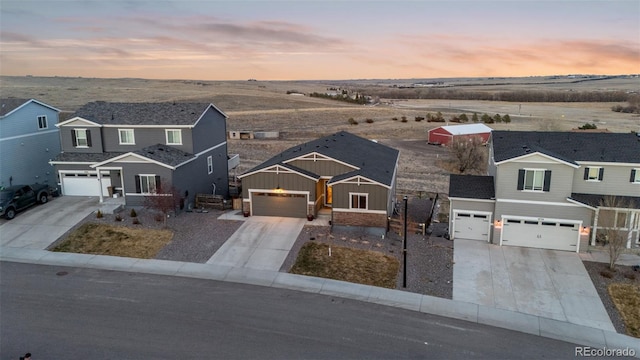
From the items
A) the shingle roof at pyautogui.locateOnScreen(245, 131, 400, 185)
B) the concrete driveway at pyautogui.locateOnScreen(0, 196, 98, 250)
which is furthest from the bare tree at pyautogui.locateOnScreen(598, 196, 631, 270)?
the concrete driveway at pyautogui.locateOnScreen(0, 196, 98, 250)

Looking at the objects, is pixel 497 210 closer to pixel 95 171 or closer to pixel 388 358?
pixel 388 358

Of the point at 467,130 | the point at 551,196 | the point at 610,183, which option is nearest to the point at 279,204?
the point at 551,196

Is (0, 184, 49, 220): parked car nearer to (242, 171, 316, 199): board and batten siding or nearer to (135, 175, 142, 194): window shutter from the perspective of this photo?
(135, 175, 142, 194): window shutter

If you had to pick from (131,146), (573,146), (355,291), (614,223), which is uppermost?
(573,146)

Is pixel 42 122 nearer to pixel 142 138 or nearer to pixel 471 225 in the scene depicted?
pixel 142 138

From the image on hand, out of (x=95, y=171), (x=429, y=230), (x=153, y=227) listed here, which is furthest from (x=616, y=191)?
(x=95, y=171)
